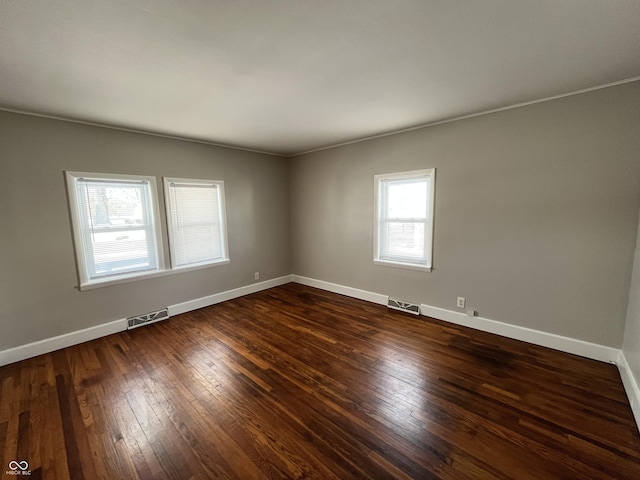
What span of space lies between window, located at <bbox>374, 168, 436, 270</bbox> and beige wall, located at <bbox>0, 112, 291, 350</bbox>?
2660 millimetres

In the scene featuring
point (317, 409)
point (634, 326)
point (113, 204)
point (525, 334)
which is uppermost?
point (113, 204)

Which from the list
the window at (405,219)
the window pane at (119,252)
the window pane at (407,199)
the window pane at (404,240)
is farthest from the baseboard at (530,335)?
the window pane at (119,252)

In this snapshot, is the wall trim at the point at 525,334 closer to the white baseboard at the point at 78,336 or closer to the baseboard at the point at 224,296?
the baseboard at the point at 224,296

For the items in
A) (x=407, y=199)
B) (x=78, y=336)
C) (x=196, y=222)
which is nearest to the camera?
(x=78, y=336)

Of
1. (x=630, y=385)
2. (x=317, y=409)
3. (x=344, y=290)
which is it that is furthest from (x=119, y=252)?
(x=630, y=385)

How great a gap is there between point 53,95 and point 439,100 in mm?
3488

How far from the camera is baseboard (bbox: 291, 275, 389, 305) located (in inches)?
158

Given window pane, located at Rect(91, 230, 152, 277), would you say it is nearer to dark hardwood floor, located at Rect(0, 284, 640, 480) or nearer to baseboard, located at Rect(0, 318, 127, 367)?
baseboard, located at Rect(0, 318, 127, 367)

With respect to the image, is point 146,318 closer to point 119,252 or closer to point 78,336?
point 78,336

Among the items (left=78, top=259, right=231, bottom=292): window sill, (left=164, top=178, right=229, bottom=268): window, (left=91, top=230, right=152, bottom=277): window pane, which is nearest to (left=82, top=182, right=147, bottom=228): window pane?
(left=91, top=230, right=152, bottom=277): window pane

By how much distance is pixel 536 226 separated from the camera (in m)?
2.66

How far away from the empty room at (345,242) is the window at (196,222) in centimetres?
3

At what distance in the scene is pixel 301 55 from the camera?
1740mm

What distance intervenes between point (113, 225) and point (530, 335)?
500 cm
